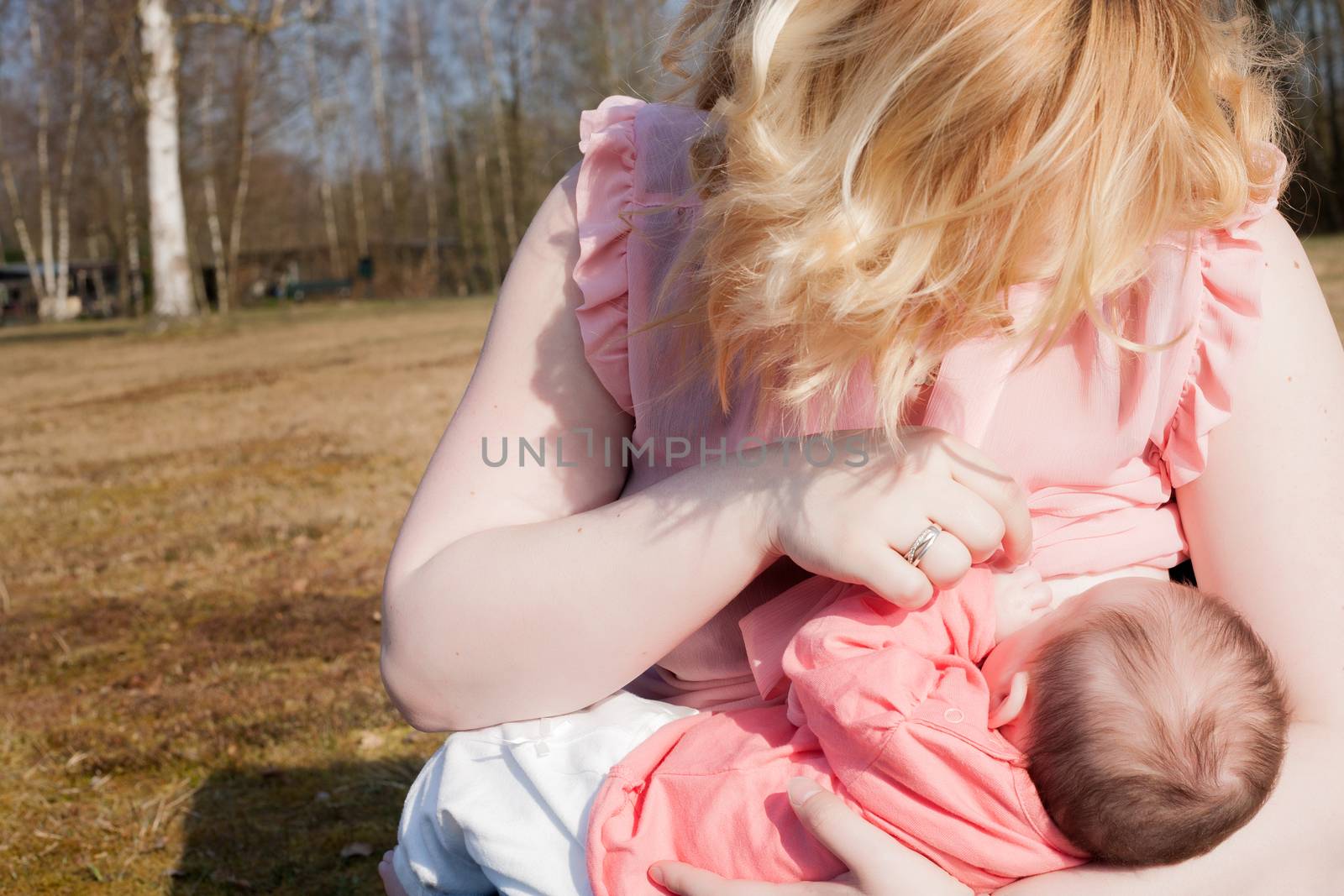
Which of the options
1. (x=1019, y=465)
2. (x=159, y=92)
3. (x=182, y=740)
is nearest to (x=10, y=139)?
(x=159, y=92)

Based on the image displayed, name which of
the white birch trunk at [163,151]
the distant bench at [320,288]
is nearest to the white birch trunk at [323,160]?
the distant bench at [320,288]

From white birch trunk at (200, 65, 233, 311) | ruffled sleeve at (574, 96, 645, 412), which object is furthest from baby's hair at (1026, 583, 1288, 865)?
white birch trunk at (200, 65, 233, 311)

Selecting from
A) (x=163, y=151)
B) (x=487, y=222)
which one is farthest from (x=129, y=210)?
(x=163, y=151)

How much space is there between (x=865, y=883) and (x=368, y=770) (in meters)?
1.74

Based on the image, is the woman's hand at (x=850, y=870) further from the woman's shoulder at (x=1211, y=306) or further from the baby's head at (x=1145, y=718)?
the woman's shoulder at (x=1211, y=306)

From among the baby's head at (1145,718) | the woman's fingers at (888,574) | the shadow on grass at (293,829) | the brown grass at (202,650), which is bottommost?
the shadow on grass at (293,829)

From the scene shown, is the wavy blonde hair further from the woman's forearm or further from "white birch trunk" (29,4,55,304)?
"white birch trunk" (29,4,55,304)

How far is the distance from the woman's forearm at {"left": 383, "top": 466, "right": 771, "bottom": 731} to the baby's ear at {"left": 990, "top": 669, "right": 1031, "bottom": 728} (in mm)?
271

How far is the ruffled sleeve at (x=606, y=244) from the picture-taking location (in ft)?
4.17

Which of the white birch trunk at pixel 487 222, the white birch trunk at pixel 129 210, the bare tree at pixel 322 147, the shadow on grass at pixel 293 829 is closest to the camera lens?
the shadow on grass at pixel 293 829

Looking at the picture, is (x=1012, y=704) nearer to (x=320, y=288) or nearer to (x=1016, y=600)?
(x=1016, y=600)

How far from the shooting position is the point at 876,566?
3.38ft

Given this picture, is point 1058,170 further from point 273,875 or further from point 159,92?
point 159,92

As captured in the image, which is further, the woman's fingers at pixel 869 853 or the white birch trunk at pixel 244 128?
the white birch trunk at pixel 244 128
